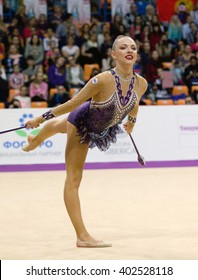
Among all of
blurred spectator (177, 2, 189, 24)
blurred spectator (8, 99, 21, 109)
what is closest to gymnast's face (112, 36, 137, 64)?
blurred spectator (8, 99, 21, 109)

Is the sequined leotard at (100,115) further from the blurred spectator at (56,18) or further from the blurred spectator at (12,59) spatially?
the blurred spectator at (56,18)

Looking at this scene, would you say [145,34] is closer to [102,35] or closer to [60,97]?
[102,35]

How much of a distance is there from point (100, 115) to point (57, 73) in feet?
25.8

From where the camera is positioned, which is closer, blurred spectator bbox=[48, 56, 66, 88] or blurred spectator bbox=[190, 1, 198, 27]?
blurred spectator bbox=[48, 56, 66, 88]

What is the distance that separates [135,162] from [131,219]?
448 centimetres

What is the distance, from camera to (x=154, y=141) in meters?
10.9

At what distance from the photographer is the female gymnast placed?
5.02m

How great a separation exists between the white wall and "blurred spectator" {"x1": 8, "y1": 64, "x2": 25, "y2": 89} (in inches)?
86.3

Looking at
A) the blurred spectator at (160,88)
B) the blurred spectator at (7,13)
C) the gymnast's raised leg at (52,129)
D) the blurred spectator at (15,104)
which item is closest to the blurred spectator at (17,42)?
the blurred spectator at (7,13)

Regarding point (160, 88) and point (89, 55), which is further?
point (89, 55)

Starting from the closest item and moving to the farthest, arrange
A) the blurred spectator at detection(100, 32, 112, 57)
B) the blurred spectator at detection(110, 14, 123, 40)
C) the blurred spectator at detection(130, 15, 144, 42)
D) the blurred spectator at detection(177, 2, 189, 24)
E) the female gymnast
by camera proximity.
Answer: the female gymnast < the blurred spectator at detection(100, 32, 112, 57) < the blurred spectator at detection(110, 14, 123, 40) < the blurred spectator at detection(130, 15, 144, 42) < the blurred spectator at detection(177, 2, 189, 24)

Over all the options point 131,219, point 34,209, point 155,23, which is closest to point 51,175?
point 34,209

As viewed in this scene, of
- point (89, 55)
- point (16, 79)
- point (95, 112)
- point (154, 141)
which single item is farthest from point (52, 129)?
point (89, 55)

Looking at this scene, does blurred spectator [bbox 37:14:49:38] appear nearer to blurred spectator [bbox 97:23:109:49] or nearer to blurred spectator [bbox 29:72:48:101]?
blurred spectator [bbox 97:23:109:49]
